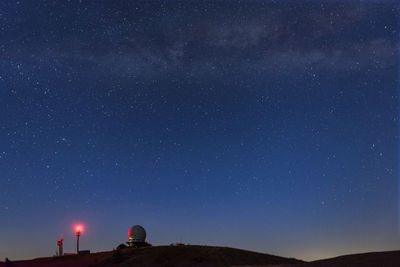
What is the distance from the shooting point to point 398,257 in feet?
80.6

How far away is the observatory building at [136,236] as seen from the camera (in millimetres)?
51275

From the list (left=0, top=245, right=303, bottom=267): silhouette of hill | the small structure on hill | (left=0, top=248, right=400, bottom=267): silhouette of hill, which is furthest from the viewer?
the small structure on hill

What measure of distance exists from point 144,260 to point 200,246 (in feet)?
27.9

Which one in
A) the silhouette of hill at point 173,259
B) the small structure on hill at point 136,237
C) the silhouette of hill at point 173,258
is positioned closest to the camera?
the silhouette of hill at point 173,259

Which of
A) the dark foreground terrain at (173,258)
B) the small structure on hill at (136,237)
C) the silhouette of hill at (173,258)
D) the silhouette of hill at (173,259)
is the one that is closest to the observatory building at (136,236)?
the small structure on hill at (136,237)

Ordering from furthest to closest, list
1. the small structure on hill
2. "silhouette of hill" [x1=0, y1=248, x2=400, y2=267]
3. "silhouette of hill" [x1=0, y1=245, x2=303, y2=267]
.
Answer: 1. the small structure on hill
2. "silhouette of hill" [x1=0, y1=245, x2=303, y2=267]
3. "silhouette of hill" [x1=0, y1=248, x2=400, y2=267]

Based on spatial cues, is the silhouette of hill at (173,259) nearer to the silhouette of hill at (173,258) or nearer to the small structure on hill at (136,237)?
the silhouette of hill at (173,258)

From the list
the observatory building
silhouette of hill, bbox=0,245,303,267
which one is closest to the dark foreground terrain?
silhouette of hill, bbox=0,245,303,267

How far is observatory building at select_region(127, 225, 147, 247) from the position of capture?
51275 millimetres

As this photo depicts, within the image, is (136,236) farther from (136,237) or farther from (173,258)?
(173,258)

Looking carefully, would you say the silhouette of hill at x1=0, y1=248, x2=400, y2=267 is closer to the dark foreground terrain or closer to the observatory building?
the dark foreground terrain

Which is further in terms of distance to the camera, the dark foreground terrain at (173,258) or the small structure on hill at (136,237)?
the small structure on hill at (136,237)

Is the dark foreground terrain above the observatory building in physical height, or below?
below

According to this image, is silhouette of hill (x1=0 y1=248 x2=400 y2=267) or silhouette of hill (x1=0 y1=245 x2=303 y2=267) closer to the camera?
silhouette of hill (x1=0 y1=248 x2=400 y2=267)
